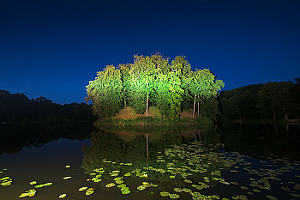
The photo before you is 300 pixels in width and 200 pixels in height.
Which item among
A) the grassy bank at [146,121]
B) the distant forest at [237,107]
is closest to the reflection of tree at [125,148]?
the grassy bank at [146,121]

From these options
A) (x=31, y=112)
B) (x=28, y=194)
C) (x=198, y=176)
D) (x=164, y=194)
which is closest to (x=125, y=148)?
(x=198, y=176)

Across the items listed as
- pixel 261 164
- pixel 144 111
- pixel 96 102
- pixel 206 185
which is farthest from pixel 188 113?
pixel 206 185

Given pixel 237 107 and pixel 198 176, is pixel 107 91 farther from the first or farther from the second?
pixel 237 107

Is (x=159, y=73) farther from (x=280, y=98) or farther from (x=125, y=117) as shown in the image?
(x=280, y=98)

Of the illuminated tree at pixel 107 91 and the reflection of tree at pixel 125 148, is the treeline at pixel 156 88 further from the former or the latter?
the reflection of tree at pixel 125 148

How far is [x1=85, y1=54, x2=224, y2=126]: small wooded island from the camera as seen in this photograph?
2886cm

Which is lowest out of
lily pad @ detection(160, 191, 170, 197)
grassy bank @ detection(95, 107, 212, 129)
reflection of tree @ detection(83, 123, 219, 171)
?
reflection of tree @ detection(83, 123, 219, 171)

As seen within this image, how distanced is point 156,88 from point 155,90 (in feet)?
3.82

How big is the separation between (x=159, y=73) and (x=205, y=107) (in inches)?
526

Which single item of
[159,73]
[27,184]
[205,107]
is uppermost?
[159,73]

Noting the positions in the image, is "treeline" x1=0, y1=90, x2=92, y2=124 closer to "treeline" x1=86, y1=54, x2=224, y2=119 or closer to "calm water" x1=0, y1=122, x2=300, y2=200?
"treeline" x1=86, y1=54, x2=224, y2=119

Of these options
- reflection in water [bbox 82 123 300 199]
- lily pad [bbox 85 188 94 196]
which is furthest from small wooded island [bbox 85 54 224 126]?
lily pad [bbox 85 188 94 196]

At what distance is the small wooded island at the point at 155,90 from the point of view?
28859 millimetres

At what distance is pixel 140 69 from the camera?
99.5 ft
